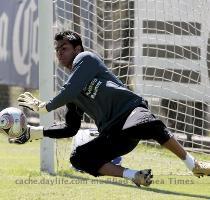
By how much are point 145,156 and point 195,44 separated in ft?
5.27

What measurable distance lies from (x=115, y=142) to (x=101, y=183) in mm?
2312

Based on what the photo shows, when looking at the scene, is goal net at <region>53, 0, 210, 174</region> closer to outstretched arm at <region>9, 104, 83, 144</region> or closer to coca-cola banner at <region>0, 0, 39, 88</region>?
outstretched arm at <region>9, 104, 83, 144</region>

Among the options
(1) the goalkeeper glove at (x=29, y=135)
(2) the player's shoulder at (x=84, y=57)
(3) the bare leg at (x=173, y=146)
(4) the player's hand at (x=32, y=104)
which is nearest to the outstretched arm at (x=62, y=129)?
(1) the goalkeeper glove at (x=29, y=135)

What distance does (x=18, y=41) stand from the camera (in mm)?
12984

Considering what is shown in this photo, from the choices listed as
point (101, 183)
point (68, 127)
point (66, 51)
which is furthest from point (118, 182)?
point (66, 51)

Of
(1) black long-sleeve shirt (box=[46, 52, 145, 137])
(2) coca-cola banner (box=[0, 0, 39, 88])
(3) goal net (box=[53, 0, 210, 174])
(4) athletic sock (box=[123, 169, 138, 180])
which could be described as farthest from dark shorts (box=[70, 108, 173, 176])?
(2) coca-cola banner (box=[0, 0, 39, 88])

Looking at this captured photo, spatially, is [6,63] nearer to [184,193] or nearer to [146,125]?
[184,193]

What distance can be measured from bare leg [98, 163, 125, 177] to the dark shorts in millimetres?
31

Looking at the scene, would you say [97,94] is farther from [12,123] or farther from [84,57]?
[12,123]

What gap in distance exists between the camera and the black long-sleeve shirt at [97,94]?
5.77 metres

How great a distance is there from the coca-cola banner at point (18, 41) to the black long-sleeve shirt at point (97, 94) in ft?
22.7

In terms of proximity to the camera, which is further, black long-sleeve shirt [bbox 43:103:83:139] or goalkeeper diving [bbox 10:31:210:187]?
black long-sleeve shirt [bbox 43:103:83:139]

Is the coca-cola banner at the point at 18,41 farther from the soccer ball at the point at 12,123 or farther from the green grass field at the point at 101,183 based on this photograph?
the soccer ball at the point at 12,123

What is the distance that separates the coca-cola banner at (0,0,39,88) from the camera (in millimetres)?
12789
